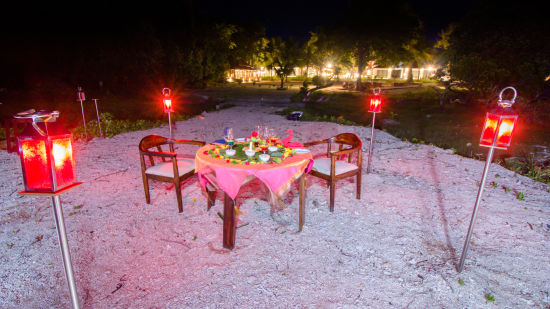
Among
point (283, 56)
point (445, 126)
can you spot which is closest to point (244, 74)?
point (283, 56)

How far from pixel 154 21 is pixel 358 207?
644 inches

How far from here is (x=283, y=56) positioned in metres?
32.5

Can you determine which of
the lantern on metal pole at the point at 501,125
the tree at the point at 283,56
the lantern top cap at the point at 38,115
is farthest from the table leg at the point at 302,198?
the tree at the point at 283,56

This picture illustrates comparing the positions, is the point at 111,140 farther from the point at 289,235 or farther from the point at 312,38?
the point at 312,38

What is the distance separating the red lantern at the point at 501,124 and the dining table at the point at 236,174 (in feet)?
6.49

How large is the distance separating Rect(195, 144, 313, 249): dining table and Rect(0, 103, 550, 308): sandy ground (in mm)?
406

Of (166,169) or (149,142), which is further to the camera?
(149,142)

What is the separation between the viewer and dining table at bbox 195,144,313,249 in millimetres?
3473

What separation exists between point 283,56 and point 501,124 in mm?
31783

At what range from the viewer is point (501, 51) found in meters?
13.6

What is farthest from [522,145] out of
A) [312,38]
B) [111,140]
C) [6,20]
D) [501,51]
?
[312,38]

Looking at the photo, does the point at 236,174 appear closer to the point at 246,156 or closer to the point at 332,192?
the point at 246,156

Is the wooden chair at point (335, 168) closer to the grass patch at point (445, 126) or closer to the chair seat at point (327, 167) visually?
the chair seat at point (327, 167)

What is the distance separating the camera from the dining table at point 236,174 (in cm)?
347
